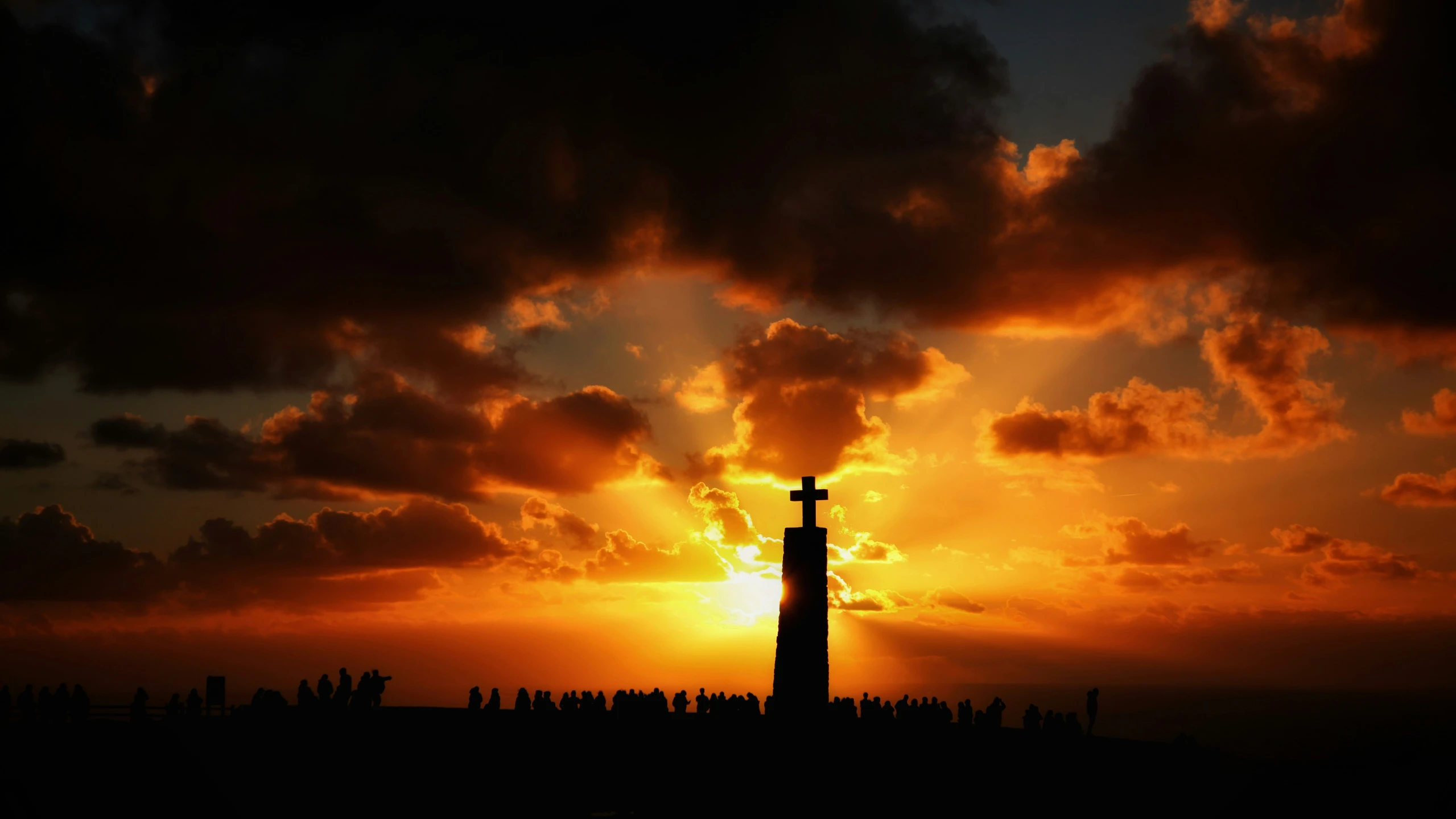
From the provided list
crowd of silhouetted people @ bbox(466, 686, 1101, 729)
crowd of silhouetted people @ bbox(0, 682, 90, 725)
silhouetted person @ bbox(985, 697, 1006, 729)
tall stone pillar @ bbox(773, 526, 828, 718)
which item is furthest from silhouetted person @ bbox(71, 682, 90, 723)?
silhouetted person @ bbox(985, 697, 1006, 729)

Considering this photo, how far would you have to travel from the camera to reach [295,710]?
28938 mm

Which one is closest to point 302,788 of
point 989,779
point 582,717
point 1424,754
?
point 582,717

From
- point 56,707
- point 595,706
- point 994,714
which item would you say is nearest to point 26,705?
point 56,707

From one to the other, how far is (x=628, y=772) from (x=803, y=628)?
602 cm

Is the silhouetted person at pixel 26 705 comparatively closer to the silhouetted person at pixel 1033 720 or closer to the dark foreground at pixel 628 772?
the dark foreground at pixel 628 772

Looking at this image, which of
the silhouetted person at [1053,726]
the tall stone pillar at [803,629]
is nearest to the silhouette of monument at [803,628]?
the tall stone pillar at [803,629]

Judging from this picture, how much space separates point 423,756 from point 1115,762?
56.4 feet

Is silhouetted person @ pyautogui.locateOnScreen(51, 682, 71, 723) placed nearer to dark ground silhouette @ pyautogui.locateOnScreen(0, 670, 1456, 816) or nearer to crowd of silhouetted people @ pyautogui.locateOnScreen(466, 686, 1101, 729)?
dark ground silhouette @ pyautogui.locateOnScreen(0, 670, 1456, 816)

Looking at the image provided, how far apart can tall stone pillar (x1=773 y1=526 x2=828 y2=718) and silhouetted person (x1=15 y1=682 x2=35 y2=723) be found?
72.4 ft

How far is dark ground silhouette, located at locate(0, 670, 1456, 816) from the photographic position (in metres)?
23.2

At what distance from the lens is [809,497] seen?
99.9 ft

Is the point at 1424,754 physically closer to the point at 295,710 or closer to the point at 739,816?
the point at 739,816

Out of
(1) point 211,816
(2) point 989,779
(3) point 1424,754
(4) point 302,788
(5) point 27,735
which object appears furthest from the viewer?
(3) point 1424,754

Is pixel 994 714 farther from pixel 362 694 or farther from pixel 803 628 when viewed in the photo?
pixel 362 694
